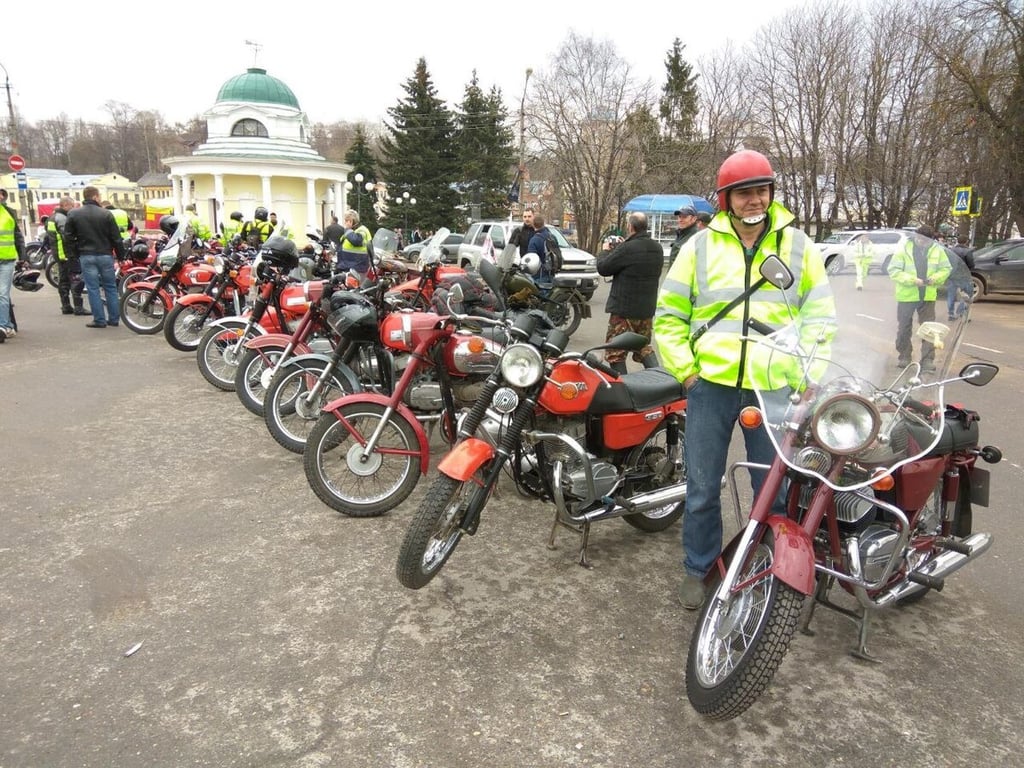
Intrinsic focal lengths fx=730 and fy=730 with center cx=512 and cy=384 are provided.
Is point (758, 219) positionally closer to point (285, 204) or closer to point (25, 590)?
point (25, 590)

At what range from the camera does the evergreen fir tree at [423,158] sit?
152 ft

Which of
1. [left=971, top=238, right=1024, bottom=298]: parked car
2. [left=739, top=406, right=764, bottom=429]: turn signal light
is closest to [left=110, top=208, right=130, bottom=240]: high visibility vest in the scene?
[left=739, top=406, right=764, bottom=429]: turn signal light

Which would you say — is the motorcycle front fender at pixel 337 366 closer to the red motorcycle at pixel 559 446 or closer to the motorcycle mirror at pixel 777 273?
the red motorcycle at pixel 559 446

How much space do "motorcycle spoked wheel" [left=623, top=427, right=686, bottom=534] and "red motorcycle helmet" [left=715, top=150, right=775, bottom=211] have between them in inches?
54.7

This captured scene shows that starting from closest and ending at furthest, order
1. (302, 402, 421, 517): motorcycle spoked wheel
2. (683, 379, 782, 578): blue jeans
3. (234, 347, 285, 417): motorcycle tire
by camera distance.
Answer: (683, 379, 782, 578): blue jeans
(302, 402, 421, 517): motorcycle spoked wheel
(234, 347, 285, 417): motorcycle tire

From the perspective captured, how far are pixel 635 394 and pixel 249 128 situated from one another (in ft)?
164

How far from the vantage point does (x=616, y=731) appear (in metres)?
2.46

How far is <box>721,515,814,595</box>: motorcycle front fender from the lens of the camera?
7.21 feet

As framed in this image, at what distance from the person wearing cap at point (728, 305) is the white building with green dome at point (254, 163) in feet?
148

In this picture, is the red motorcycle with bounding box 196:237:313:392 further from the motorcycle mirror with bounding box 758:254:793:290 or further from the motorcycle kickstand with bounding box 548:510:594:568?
the motorcycle mirror with bounding box 758:254:793:290

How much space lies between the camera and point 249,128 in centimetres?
4722

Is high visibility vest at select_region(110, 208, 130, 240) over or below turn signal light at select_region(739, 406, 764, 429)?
over

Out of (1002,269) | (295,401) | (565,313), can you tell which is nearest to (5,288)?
(295,401)

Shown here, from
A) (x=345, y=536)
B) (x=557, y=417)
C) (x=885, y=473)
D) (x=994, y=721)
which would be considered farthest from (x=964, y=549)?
(x=345, y=536)
